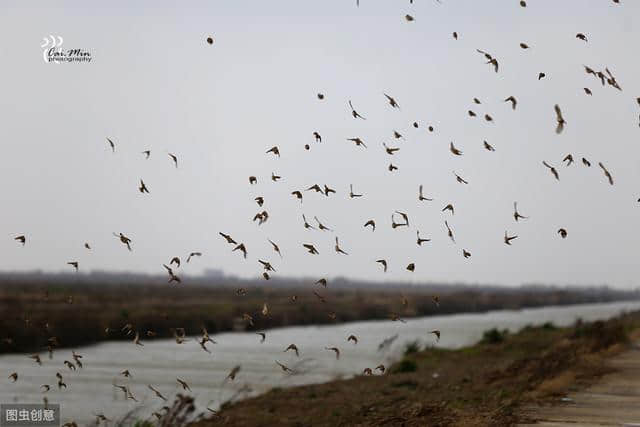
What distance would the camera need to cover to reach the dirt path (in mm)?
12562

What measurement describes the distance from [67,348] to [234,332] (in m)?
16.1

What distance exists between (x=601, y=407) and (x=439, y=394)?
6.20m

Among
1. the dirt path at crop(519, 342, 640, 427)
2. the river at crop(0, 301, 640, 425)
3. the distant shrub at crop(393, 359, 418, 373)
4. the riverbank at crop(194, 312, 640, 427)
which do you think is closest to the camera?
the dirt path at crop(519, 342, 640, 427)

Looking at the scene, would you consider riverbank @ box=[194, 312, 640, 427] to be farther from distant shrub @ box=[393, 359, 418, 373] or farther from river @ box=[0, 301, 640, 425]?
river @ box=[0, 301, 640, 425]

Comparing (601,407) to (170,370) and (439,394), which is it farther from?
(170,370)

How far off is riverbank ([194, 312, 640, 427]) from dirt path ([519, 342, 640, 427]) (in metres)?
0.34

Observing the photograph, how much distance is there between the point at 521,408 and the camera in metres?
14.0

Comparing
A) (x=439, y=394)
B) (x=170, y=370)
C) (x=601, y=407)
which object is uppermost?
(x=170, y=370)

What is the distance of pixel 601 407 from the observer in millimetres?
14023

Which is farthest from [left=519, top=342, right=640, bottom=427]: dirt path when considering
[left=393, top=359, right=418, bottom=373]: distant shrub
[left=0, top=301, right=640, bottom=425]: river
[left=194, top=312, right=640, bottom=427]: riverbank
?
[left=393, top=359, right=418, bottom=373]: distant shrub

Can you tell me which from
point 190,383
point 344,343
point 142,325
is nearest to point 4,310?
point 142,325

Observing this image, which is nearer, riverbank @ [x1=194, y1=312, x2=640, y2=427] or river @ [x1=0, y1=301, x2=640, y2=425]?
riverbank @ [x1=194, y1=312, x2=640, y2=427]

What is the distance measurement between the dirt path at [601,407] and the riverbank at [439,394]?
1.13 feet

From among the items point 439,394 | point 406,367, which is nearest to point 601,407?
point 439,394
